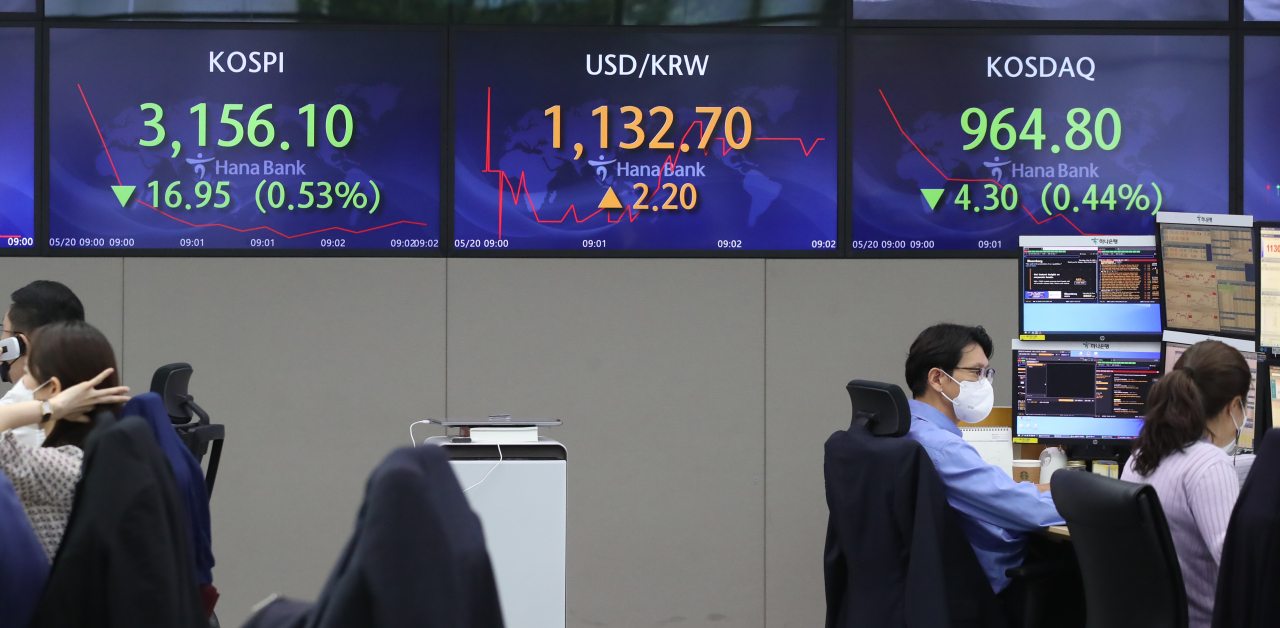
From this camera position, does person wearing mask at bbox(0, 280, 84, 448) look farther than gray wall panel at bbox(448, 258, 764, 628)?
No

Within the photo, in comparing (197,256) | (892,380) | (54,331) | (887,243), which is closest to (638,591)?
(892,380)

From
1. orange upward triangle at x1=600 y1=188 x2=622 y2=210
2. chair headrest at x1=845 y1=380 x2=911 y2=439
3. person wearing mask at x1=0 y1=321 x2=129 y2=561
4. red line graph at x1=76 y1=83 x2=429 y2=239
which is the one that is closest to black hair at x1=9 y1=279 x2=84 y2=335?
person wearing mask at x1=0 y1=321 x2=129 y2=561

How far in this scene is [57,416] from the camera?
2057mm

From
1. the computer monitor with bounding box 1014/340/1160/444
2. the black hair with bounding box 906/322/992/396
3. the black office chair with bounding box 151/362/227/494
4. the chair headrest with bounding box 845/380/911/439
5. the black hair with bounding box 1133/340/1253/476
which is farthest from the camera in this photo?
the computer monitor with bounding box 1014/340/1160/444

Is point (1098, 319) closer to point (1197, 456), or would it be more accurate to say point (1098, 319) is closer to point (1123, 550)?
point (1197, 456)

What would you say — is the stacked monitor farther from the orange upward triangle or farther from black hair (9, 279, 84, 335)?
black hair (9, 279, 84, 335)

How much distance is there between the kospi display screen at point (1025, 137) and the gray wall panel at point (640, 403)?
0.73 m

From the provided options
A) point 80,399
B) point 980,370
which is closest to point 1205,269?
point 980,370

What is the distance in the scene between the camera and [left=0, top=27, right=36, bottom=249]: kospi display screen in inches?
162

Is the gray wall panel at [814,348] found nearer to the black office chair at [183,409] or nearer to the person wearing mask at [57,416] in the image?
the black office chair at [183,409]

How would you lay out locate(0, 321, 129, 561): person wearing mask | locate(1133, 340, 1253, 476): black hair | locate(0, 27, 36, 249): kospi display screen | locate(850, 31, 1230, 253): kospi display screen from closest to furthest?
locate(0, 321, 129, 561): person wearing mask
locate(1133, 340, 1253, 476): black hair
locate(0, 27, 36, 249): kospi display screen
locate(850, 31, 1230, 253): kospi display screen

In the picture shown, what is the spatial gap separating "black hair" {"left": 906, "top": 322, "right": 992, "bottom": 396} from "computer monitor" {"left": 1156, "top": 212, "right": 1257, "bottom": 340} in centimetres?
73

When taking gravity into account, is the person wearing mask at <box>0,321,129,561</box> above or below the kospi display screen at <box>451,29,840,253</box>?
below

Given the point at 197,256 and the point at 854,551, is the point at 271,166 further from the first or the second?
the point at 854,551
